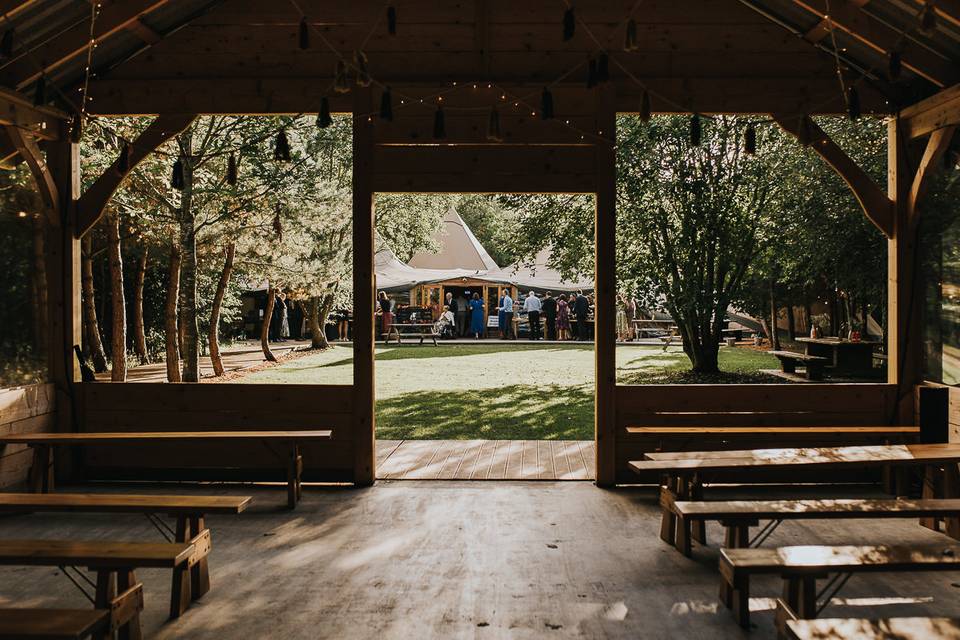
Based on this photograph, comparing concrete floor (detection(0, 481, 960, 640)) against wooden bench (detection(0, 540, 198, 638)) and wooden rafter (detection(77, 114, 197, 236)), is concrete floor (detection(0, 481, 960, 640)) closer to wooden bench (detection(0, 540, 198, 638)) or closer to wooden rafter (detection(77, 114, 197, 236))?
wooden bench (detection(0, 540, 198, 638))

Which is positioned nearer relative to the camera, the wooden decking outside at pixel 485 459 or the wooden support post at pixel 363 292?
the wooden support post at pixel 363 292

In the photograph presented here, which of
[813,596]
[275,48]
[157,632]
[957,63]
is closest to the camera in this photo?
[813,596]

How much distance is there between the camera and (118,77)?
5344mm

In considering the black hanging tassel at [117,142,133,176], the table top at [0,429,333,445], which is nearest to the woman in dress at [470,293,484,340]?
the table top at [0,429,333,445]

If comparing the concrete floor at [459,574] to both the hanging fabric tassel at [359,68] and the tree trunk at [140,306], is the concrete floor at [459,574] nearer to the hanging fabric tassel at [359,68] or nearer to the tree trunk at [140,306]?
the hanging fabric tassel at [359,68]

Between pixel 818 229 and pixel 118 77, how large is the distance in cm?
840

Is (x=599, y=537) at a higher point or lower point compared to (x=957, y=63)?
lower

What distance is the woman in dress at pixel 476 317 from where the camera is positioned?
19953 millimetres

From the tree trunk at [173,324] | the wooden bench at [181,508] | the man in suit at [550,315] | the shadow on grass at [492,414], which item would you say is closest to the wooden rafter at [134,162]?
the wooden bench at [181,508]

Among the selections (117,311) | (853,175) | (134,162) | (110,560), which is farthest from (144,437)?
(117,311)

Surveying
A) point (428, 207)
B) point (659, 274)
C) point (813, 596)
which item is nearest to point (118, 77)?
point (813, 596)

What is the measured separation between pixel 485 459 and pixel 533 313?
13.8m

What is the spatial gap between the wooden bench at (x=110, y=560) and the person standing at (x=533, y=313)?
17006mm

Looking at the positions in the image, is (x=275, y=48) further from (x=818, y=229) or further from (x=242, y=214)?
(x=818, y=229)
